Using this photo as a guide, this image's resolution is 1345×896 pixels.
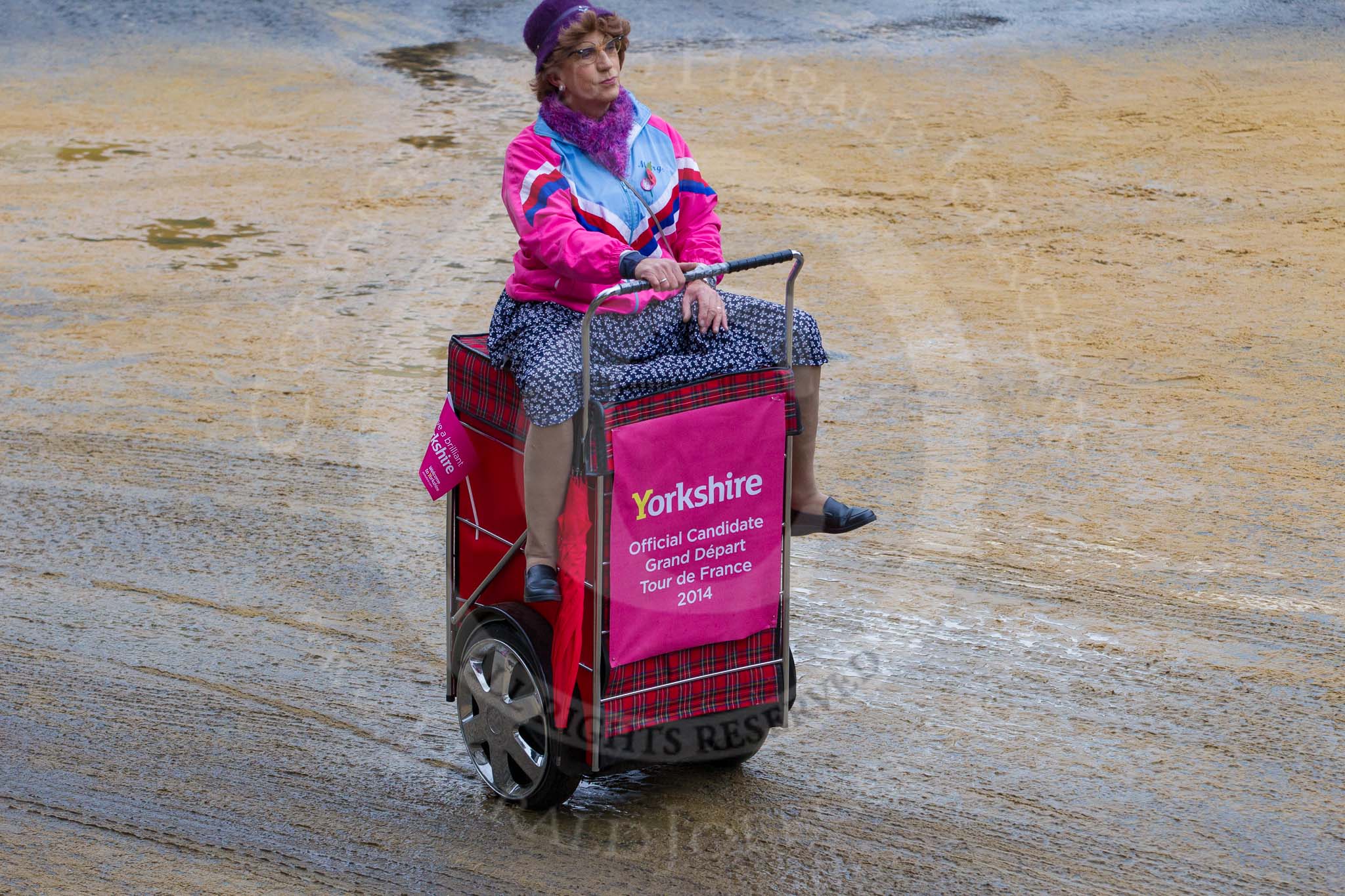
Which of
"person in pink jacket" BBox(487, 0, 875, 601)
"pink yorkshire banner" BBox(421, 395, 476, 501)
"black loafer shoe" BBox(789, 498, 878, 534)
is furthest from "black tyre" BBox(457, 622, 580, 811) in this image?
"black loafer shoe" BBox(789, 498, 878, 534)

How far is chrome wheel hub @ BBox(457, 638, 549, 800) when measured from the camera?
3.82 m

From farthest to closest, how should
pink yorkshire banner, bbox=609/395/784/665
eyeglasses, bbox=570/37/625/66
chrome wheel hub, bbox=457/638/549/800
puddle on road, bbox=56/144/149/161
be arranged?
puddle on road, bbox=56/144/149/161 → chrome wheel hub, bbox=457/638/549/800 → eyeglasses, bbox=570/37/625/66 → pink yorkshire banner, bbox=609/395/784/665

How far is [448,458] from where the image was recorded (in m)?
3.97

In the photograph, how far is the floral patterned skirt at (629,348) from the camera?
11.5ft

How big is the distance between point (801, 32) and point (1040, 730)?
13.3 m

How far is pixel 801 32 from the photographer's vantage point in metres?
16.4

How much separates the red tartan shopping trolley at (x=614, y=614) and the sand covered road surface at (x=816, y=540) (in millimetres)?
240

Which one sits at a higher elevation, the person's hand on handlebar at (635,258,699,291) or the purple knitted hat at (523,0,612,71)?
the purple knitted hat at (523,0,612,71)

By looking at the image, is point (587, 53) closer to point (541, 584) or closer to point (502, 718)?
point (541, 584)

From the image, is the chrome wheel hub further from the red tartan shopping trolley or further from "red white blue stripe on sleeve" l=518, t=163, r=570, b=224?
"red white blue stripe on sleeve" l=518, t=163, r=570, b=224

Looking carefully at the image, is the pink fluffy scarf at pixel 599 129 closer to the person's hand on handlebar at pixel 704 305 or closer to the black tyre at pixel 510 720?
the person's hand on handlebar at pixel 704 305

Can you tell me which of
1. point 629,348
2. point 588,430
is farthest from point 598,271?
point 588,430

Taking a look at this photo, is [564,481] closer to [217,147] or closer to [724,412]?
[724,412]

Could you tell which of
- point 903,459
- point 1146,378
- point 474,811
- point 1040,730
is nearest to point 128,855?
point 474,811
